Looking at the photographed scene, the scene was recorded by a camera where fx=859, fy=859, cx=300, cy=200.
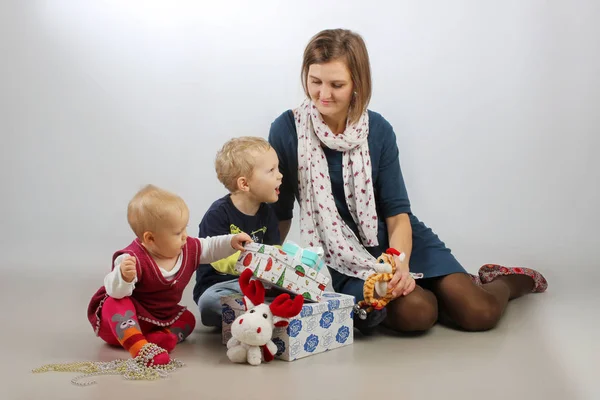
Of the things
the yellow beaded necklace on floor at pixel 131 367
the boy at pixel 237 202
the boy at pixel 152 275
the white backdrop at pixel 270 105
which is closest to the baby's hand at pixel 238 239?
the boy at pixel 152 275

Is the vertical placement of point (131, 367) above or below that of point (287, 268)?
below

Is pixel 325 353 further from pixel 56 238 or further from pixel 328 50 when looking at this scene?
pixel 56 238

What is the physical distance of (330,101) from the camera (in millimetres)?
2938

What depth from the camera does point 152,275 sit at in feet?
8.25

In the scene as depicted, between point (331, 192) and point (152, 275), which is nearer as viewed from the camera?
point (152, 275)

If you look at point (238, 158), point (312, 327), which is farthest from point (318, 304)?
point (238, 158)

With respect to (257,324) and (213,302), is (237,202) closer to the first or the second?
(213,302)

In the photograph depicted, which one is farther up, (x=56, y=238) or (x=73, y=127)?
(x=73, y=127)

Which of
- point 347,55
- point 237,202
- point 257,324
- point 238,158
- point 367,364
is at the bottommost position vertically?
point 367,364

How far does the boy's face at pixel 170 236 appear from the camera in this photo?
247 cm

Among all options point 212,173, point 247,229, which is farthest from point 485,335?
point 212,173

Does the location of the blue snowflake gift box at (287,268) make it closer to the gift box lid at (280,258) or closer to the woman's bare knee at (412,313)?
the gift box lid at (280,258)

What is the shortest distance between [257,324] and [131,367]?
0.36 meters

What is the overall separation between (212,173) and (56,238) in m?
0.84
